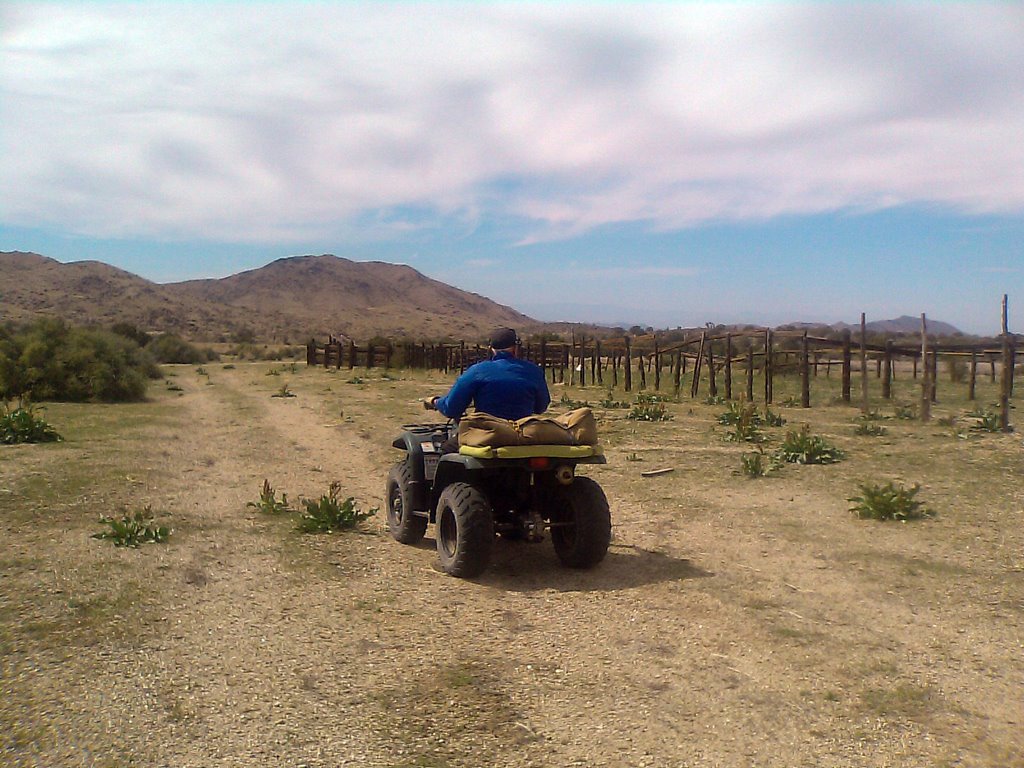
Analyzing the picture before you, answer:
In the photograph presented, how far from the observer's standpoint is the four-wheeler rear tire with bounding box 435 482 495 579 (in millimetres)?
6148

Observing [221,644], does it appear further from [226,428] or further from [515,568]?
[226,428]

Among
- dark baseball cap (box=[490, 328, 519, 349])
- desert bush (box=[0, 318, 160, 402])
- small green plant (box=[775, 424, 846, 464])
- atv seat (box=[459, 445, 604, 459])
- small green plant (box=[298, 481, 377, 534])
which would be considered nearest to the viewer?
atv seat (box=[459, 445, 604, 459])

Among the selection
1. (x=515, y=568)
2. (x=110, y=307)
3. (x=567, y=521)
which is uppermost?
(x=110, y=307)

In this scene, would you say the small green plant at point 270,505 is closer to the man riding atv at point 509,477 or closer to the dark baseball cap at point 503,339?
the man riding atv at point 509,477

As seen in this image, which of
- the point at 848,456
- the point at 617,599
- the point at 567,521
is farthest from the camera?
the point at 848,456

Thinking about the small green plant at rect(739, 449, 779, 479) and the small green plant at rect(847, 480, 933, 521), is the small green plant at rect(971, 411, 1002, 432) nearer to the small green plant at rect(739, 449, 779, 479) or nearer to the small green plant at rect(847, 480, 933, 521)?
the small green plant at rect(739, 449, 779, 479)

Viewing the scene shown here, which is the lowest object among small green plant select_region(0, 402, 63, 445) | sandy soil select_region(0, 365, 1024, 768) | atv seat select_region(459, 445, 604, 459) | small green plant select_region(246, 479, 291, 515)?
sandy soil select_region(0, 365, 1024, 768)

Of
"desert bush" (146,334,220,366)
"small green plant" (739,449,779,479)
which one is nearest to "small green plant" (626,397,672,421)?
"small green plant" (739,449,779,479)

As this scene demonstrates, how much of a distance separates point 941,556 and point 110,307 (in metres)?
102

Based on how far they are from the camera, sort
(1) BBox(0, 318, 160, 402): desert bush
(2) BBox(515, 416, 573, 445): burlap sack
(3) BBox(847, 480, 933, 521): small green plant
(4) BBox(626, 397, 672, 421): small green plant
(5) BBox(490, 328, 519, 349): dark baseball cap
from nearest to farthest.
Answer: (2) BBox(515, 416, 573, 445): burlap sack < (5) BBox(490, 328, 519, 349): dark baseball cap < (3) BBox(847, 480, 933, 521): small green plant < (4) BBox(626, 397, 672, 421): small green plant < (1) BBox(0, 318, 160, 402): desert bush

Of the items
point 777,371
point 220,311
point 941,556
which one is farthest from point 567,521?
point 220,311

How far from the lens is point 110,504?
865 centimetres

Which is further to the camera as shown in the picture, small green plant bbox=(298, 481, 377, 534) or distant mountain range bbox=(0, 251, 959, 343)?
distant mountain range bbox=(0, 251, 959, 343)

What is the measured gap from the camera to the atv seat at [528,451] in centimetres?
600
